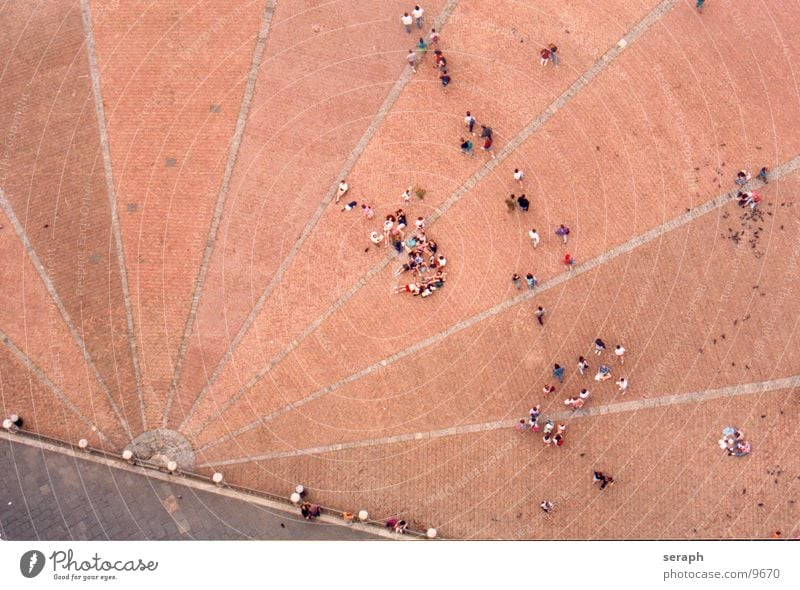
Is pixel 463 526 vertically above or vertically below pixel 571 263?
below

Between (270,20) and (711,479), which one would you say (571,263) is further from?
(270,20)

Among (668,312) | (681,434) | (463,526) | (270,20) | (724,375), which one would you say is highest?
(270,20)

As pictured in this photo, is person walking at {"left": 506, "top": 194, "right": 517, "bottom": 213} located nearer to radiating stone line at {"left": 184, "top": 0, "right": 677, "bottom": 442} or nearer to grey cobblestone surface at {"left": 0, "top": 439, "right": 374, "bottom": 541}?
radiating stone line at {"left": 184, "top": 0, "right": 677, "bottom": 442}

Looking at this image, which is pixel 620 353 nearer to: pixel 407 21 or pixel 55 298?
pixel 407 21

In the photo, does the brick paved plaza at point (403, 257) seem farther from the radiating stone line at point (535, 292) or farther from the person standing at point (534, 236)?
the person standing at point (534, 236)

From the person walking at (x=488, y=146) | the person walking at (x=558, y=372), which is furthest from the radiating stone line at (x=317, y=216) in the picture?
the person walking at (x=558, y=372)

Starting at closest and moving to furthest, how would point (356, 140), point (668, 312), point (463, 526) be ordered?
point (463, 526) → point (668, 312) → point (356, 140)

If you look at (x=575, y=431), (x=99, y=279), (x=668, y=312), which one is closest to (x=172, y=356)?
(x=99, y=279)
